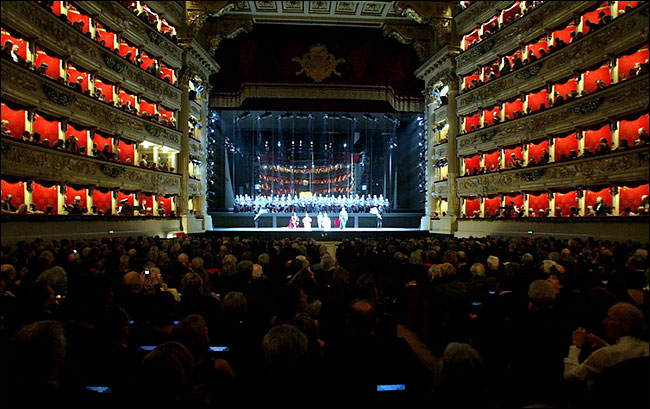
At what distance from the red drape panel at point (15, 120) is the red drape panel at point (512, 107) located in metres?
17.8

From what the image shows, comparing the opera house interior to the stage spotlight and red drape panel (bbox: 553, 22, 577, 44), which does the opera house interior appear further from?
the stage spotlight

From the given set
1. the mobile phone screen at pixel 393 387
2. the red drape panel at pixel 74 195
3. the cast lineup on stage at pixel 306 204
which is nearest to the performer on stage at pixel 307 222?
the cast lineup on stage at pixel 306 204

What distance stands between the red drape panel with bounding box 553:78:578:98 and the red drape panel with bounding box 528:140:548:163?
6.34 feet

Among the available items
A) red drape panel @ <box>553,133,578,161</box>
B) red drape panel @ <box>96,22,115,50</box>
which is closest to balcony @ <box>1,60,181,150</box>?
red drape panel @ <box>96,22,115,50</box>

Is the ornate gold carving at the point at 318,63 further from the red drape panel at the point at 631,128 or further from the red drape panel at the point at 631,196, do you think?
the red drape panel at the point at 631,196

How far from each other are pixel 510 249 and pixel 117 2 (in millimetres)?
16219

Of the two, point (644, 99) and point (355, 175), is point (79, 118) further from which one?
point (355, 175)

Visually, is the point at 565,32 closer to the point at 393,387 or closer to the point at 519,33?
the point at 519,33

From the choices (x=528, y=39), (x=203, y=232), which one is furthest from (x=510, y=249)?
(x=203, y=232)

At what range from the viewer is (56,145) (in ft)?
48.5

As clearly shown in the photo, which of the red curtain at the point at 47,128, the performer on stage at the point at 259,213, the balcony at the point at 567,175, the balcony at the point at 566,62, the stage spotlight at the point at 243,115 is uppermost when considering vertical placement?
the stage spotlight at the point at 243,115

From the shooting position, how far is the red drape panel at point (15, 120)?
44.2ft

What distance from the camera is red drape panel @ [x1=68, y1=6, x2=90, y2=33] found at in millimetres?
16531

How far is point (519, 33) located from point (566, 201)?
23.1 ft
